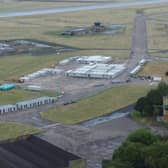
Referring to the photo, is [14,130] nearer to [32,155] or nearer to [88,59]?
[32,155]

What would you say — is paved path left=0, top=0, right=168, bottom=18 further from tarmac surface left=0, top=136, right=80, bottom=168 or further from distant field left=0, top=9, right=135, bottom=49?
tarmac surface left=0, top=136, right=80, bottom=168

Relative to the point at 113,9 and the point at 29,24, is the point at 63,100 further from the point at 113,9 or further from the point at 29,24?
the point at 113,9

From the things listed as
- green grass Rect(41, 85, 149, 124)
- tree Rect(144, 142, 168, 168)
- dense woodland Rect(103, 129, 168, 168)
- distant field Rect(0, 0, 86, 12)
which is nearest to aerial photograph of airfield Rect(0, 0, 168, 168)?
green grass Rect(41, 85, 149, 124)

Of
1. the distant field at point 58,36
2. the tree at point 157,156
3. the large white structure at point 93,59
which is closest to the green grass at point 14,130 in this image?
the tree at point 157,156

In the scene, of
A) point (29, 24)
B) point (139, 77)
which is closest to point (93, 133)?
point (139, 77)

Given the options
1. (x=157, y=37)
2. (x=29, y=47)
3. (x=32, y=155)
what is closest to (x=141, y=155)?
(x=32, y=155)
